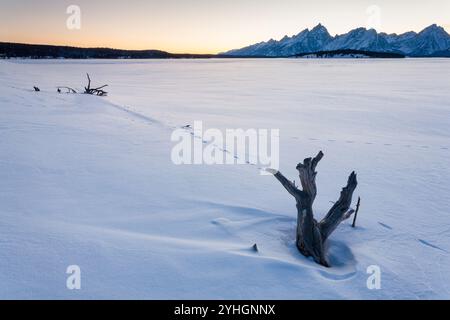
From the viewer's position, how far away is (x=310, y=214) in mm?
4320

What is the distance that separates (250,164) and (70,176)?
371cm

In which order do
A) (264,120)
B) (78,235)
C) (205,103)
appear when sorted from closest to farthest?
(78,235)
(264,120)
(205,103)

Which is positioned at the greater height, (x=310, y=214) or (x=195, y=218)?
(x=310, y=214)

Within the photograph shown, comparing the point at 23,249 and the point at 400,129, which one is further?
the point at 400,129

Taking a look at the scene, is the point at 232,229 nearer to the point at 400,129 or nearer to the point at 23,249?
the point at 23,249

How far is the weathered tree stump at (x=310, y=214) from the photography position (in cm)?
427

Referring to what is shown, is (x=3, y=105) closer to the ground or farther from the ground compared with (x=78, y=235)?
farther from the ground

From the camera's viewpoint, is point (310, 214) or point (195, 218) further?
point (195, 218)

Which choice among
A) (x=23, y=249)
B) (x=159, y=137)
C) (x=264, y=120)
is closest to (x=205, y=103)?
(x=264, y=120)

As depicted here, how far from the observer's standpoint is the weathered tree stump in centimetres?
427

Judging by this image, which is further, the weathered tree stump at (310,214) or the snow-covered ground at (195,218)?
the weathered tree stump at (310,214)

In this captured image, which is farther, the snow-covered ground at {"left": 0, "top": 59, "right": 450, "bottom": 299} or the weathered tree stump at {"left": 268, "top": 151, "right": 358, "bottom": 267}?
the weathered tree stump at {"left": 268, "top": 151, "right": 358, "bottom": 267}

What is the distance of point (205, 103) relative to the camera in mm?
18875
